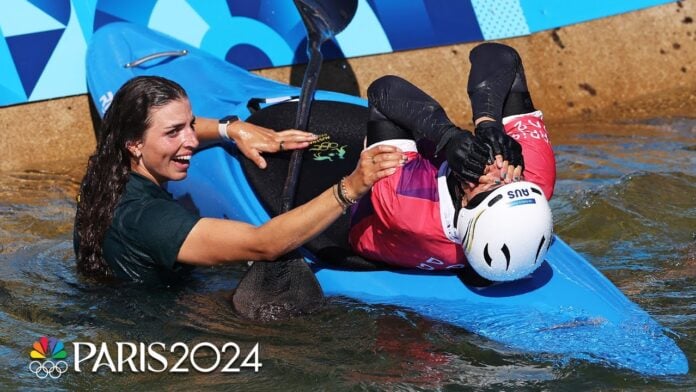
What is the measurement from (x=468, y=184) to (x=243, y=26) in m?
3.08

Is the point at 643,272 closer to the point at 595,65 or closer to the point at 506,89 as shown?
the point at 506,89

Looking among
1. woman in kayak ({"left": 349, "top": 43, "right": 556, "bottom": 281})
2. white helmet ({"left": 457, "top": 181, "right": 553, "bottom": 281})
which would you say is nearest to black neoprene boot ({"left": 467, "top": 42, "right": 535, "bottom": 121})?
woman in kayak ({"left": 349, "top": 43, "right": 556, "bottom": 281})

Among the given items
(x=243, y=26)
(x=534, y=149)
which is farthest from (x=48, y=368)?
(x=243, y=26)

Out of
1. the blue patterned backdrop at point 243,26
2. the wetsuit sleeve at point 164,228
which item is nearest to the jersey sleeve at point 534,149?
the wetsuit sleeve at point 164,228

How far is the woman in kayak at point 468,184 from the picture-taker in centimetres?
310

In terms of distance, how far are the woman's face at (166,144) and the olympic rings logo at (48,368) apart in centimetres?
77

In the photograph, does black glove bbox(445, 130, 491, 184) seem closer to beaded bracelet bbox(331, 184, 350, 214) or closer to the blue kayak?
beaded bracelet bbox(331, 184, 350, 214)

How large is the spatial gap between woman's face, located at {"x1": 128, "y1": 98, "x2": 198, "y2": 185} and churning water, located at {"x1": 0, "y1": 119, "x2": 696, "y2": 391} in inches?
18.4

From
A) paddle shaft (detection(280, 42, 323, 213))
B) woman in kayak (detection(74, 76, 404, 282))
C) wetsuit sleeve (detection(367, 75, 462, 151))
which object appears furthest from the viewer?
paddle shaft (detection(280, 42, 323, 213))

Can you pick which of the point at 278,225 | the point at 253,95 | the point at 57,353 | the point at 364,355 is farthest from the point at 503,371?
the point at 253,95

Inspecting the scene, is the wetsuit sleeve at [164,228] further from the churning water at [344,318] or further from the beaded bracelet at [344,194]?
the beaded bracelet at [344,194]

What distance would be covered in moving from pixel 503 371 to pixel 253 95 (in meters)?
2.17

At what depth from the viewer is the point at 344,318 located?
3.65 meters

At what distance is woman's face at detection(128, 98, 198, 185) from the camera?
3662mm
